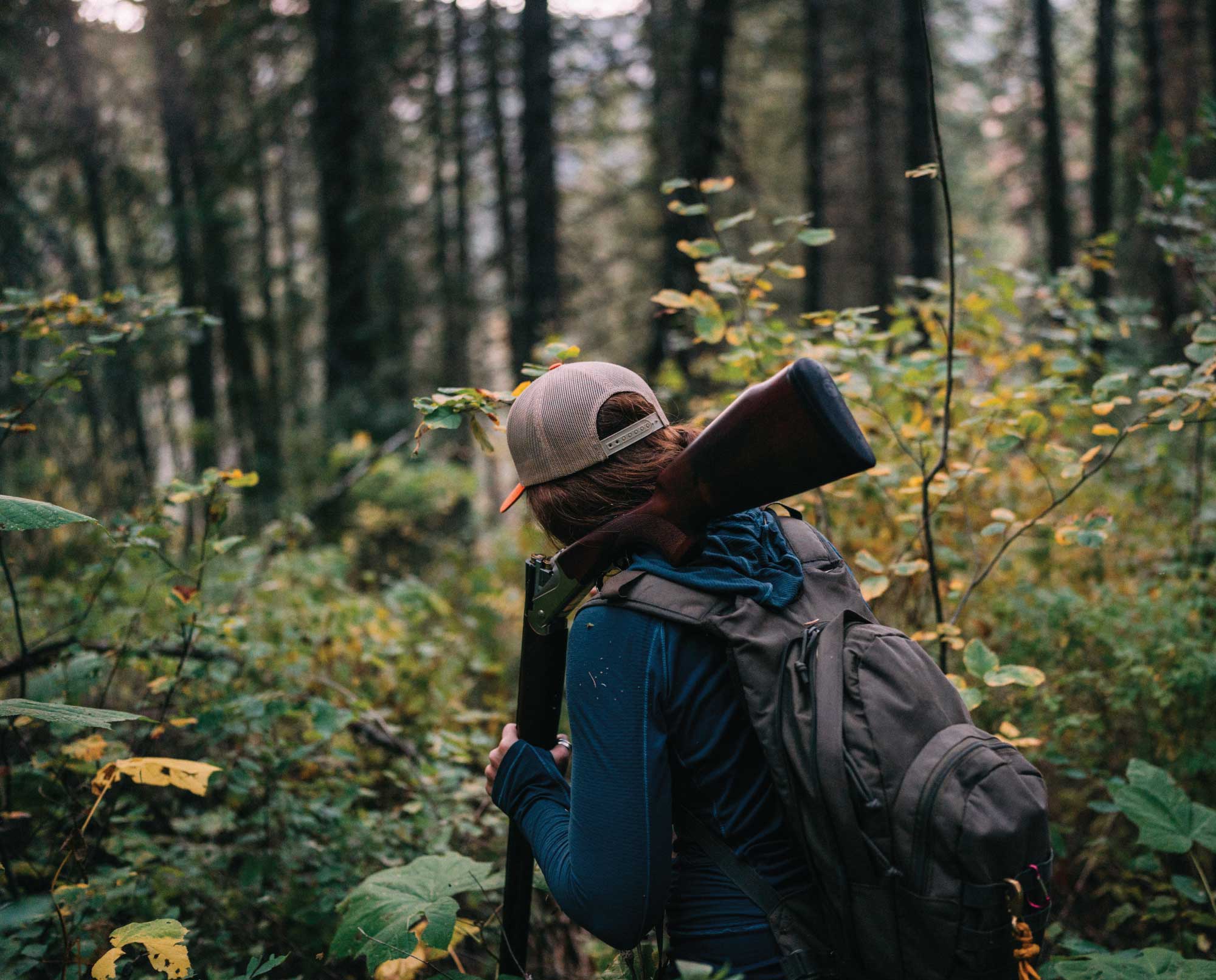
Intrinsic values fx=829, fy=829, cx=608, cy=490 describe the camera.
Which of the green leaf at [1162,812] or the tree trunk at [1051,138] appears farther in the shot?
the tree trunk at [1051,138]

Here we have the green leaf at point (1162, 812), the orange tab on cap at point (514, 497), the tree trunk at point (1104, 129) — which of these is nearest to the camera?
the orange tab on cap at point (514, 497)

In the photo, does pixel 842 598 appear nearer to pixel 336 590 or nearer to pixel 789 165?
pixel 336 590

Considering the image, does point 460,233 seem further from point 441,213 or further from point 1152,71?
point 1152,71

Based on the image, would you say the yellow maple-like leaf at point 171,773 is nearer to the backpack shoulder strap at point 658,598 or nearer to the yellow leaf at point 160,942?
the yellow leaf at point 160,942

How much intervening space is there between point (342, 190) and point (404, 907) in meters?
10.1

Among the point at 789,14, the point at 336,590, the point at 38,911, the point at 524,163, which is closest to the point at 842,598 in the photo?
the point at 38,911

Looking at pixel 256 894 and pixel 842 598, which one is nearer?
pixel 842 598

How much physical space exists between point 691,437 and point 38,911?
2080 mm

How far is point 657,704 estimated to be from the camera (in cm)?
158

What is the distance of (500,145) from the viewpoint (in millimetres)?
16250

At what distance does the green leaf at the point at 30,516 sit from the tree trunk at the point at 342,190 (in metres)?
8.71

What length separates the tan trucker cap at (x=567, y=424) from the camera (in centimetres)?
178

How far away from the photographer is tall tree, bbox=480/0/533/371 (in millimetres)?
15078

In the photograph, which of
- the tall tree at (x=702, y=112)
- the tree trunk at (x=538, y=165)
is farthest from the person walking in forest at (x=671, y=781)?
the tree trunk at (x=538, y=165)
